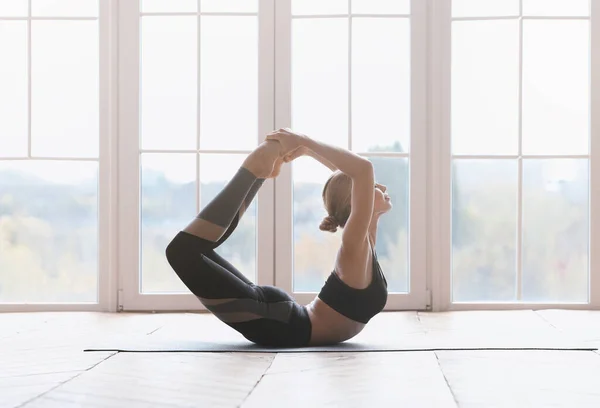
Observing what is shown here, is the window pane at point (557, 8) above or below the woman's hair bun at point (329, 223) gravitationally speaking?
above

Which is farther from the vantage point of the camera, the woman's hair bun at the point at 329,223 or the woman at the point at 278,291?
the woman's hair bun at the point at 329,223

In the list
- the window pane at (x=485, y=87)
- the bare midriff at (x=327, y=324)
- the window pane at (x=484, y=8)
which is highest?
the window pane at (x=484, y=8)

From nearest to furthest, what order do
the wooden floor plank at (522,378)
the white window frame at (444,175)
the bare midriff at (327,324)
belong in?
the wooden floor plank at (522,378), the bare midriff at (327,324), the white window frame at (444,175)

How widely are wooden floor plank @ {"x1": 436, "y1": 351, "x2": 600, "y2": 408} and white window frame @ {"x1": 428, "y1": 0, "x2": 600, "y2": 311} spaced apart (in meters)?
1.43

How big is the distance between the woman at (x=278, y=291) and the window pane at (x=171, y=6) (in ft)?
5.18

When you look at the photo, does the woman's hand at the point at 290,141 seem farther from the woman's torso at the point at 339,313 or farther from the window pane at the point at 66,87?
the window pane at the point at 66,87

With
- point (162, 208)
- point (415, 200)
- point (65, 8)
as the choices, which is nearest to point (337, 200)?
point (415, 200)

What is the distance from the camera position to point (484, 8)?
3855 millimetres

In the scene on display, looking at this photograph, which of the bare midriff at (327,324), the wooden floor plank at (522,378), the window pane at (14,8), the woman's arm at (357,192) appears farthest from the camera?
the window pane at (14,8)

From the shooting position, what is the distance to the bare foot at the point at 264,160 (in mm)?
2477

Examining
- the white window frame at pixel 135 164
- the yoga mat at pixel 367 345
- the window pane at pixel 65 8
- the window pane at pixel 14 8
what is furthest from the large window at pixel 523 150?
the window pane at pixel 14 8

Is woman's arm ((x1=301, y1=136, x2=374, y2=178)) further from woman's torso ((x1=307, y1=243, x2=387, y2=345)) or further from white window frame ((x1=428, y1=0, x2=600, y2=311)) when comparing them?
white window frame ((x1=428, y1=0, x2=600, y2=311))

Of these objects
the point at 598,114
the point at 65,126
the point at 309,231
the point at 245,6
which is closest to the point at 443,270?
the point at 309,231

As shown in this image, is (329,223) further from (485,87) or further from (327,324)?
(485,87)
